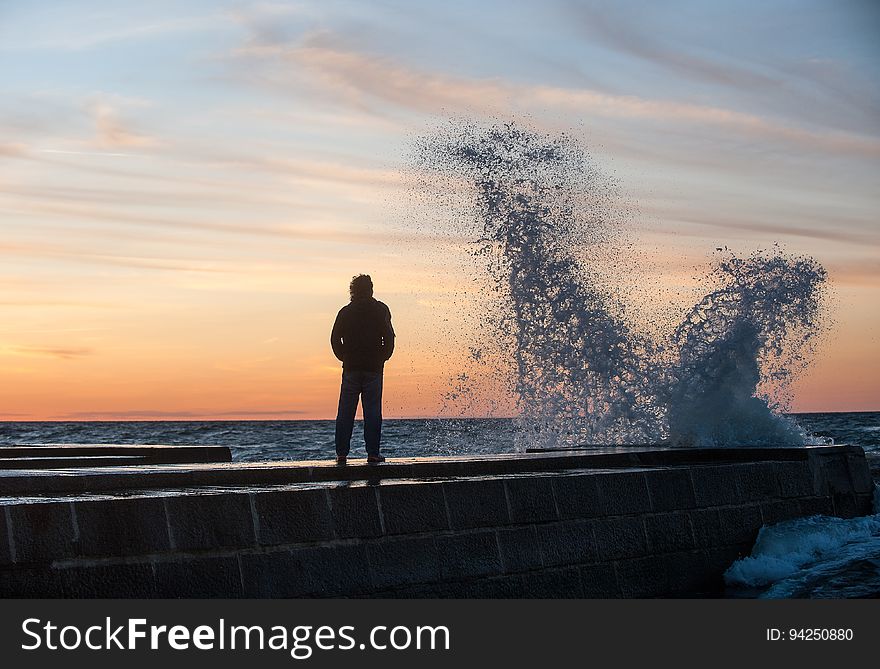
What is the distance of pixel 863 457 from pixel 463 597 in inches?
202

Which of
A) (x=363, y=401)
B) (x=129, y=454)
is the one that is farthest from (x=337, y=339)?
(x=129, y=454)

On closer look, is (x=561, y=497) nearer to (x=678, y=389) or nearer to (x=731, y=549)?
(x=731, y=549)

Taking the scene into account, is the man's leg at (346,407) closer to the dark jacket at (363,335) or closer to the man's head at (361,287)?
the dark jacket at (363,335)

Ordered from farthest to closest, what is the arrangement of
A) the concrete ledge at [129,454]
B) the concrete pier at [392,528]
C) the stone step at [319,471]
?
the concrete ledge at [129,454] < the stone step at [319,471] < the concrete pier at [392,528]

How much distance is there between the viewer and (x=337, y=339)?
29.6ft

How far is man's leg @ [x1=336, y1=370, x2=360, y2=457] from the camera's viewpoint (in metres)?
9.01

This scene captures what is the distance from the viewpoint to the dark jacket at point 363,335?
8914 millimetres

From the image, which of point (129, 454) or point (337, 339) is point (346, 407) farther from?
point (129, 454)

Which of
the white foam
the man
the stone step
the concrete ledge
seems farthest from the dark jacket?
the white foam

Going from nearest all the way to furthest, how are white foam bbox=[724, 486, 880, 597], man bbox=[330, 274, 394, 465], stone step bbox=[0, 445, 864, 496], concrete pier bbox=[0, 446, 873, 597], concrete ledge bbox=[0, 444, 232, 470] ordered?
concrete pier bbox=[0, 446, 873, 597] → stone step bbox=[0, 445, 864, 496] → white foam bbox=[724, 486, 880, 597] → man bbox=[330, 274, 394, 465] → concrete ledge bbox=[0, 444, 232, 470]

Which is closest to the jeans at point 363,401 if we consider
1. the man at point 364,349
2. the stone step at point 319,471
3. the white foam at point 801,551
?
the man at point 364,349

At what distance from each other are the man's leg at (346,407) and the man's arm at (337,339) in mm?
163

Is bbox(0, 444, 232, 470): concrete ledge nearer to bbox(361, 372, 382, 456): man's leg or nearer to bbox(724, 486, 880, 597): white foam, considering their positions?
bbox(361, 372, 382, 456): man's leg
